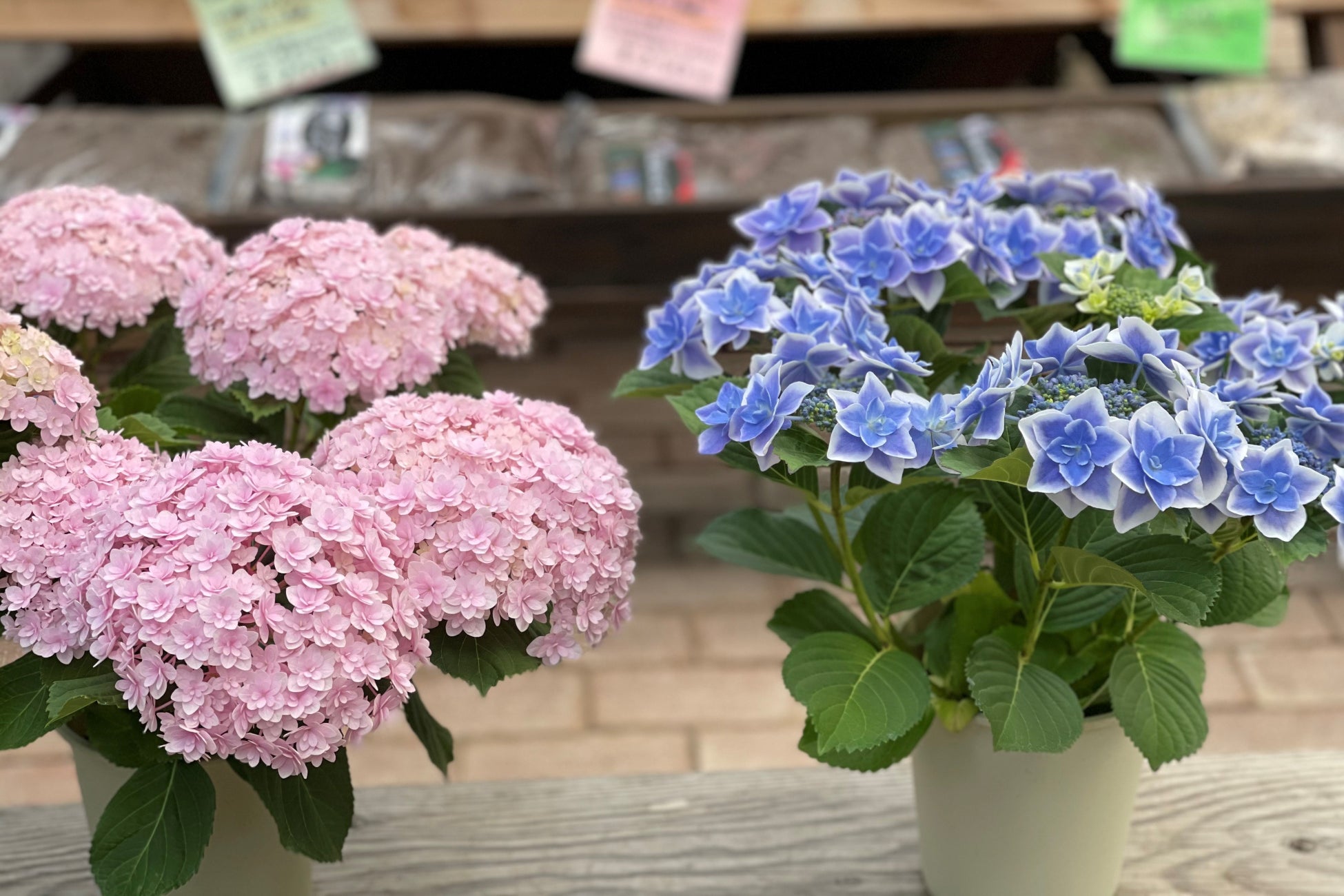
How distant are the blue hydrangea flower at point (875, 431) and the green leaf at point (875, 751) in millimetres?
186

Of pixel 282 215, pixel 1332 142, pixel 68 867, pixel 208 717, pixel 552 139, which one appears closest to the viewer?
pixel 208 717

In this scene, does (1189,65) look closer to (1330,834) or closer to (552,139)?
(552,139)

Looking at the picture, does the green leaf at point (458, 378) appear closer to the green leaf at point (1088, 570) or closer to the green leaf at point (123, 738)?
the green leaf at point (123, 738)

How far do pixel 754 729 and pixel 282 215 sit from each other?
1129 mm

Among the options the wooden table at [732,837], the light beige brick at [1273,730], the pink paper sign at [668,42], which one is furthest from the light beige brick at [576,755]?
the pink paper sign at [668,42]

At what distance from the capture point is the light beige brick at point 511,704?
86.7 inches

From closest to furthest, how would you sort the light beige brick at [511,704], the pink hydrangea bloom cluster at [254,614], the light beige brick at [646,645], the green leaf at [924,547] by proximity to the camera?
the pink hydrangea bloom cluster at [254,614] → the green leaf at [924,547] → the light beige brick at [511,704] → the light beige brick at [646,645]

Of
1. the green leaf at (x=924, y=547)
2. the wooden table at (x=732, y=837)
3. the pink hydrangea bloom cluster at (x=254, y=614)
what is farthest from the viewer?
the wooden table at (x=732, y=837)

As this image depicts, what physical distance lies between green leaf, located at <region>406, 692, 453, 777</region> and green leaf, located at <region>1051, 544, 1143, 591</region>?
0.41 meters

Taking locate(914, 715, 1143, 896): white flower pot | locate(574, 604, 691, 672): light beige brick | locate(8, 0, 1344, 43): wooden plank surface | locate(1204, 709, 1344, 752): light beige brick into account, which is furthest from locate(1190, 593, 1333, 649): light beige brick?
locate(914, 715, 1143, 896): white flower pot

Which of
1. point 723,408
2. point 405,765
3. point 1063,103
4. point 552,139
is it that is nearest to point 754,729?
point 405,765

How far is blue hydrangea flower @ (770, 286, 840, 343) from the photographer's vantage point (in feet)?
2.76

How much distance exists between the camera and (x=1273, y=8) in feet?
7.82

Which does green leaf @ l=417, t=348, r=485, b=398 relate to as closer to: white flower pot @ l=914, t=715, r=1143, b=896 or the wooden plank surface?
white flower pot @ l=914, t=715, r=1143, b=896
